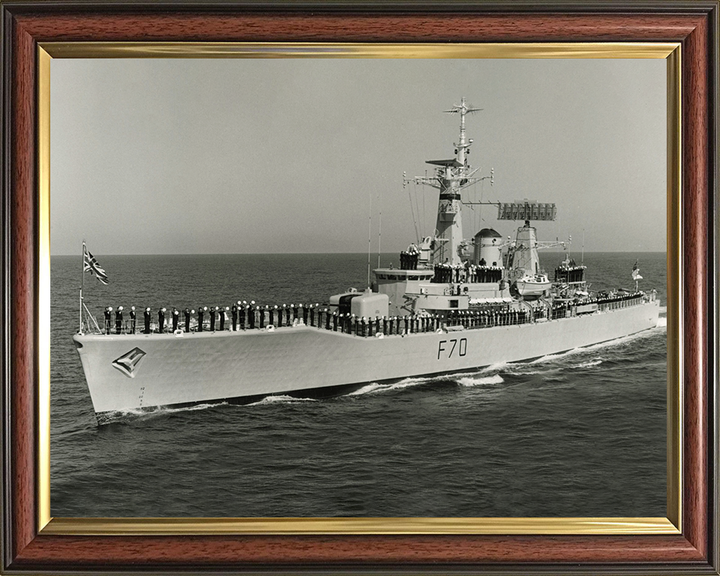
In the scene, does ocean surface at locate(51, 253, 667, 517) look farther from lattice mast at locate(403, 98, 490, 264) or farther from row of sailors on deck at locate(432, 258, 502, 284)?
row of sailors on deck at locate(432, 258, 502, 284)

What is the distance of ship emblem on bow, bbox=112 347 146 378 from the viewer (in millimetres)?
3266

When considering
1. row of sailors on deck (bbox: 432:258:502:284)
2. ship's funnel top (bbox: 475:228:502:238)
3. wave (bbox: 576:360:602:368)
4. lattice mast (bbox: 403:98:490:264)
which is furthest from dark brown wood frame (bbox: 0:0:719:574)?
row of sailors on deck (bbox: 432:258:502:284)

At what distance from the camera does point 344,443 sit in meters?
2.83

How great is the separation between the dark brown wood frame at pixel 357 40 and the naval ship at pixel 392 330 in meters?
0.29

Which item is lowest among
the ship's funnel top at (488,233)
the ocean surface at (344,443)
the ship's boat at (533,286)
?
the ocean surface at (344,443)

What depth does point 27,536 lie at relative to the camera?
260 centimetres

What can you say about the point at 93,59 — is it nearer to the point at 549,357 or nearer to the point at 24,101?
the point at 24,101

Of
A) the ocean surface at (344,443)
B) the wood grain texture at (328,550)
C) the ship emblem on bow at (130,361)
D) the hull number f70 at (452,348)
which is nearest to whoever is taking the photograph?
the wood grain texture at (328,550)

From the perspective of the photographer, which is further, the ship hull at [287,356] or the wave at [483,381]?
the wave at [483,381]

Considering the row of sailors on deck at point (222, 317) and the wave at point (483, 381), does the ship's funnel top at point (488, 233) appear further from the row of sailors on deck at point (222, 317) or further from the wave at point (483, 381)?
the row of sailors on deck at point (222, 317)

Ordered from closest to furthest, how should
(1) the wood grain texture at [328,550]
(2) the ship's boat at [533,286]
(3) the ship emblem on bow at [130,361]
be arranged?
(1) the wood grain texture at [328,550] → (3) the ship emblem on bow at [130,361] → (2) the ship's boat at [533,286]

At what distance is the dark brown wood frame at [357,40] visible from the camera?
256 cm

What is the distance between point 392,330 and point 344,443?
6.64 feet

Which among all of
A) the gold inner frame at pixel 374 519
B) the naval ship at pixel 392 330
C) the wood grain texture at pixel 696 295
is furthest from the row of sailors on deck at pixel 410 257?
the wood grain texture at pixel 696 295
